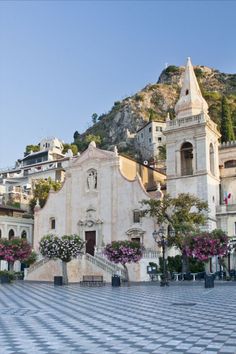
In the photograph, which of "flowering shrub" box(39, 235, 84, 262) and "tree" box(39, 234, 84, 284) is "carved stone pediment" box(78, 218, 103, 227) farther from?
"flowering shrub" box(39, 235, 84, 262)

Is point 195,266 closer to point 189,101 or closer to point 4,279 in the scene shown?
point 4,279

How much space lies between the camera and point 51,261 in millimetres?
44844

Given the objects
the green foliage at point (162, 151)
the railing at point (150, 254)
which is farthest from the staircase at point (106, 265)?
the green foliage at point (162, 151)

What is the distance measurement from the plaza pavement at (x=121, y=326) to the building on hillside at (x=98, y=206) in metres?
21.9

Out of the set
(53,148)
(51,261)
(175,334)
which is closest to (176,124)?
(51,261)

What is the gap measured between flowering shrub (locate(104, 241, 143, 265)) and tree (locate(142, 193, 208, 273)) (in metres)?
3.42

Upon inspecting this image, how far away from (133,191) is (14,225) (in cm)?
2027

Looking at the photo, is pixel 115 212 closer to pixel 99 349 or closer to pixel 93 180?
pixel 93 180

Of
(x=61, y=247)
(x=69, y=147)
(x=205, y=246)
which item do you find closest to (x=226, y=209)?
(x=205, y=246)

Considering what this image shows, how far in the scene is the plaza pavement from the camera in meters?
10.6

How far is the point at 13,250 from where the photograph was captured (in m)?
42.4

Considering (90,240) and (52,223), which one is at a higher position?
(52,223)

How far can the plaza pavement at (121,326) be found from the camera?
10555mm

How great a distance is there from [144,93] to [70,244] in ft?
319
